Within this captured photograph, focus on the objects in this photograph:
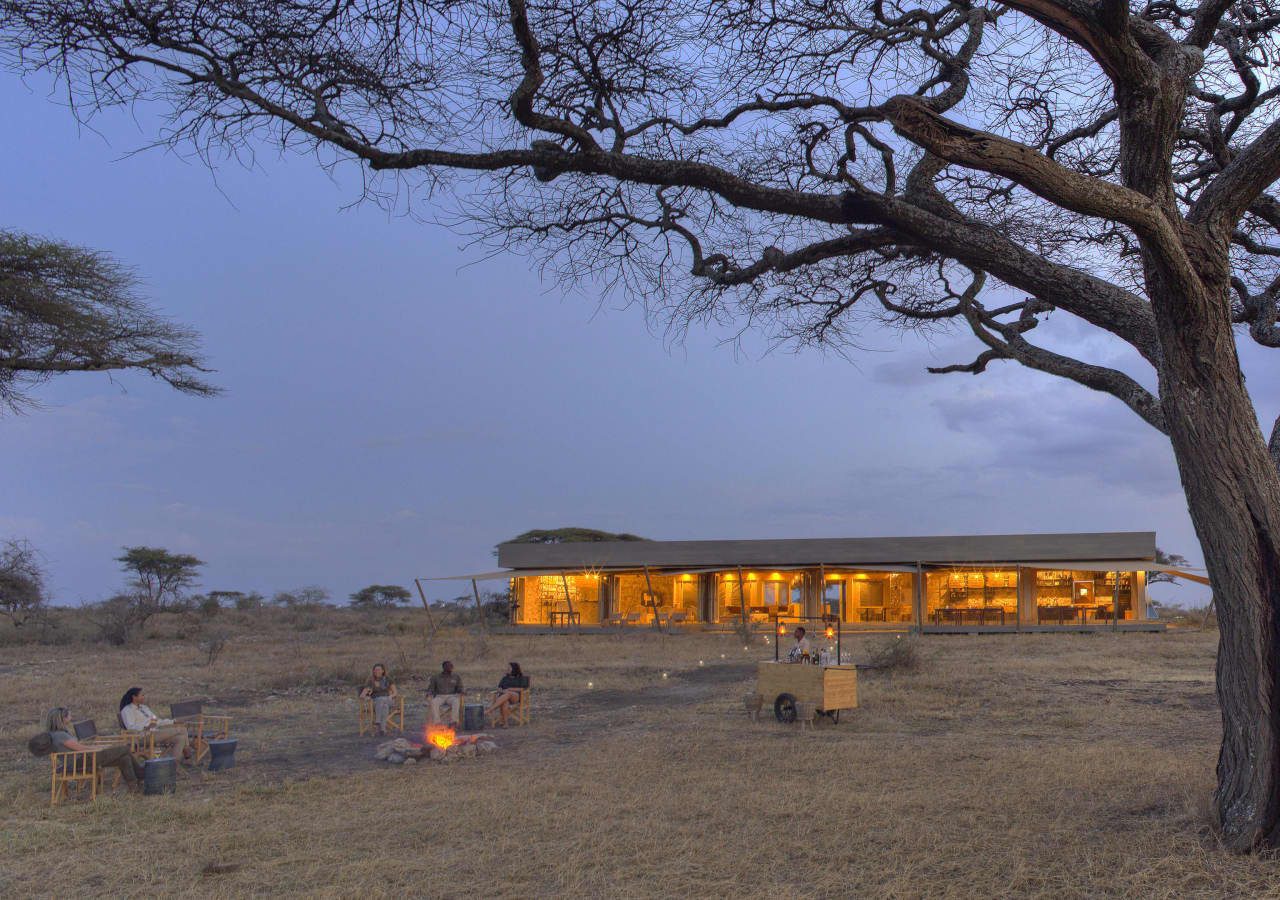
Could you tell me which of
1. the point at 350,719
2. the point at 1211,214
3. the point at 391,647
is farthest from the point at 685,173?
the point at 391,647

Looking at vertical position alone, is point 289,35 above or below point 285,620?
above

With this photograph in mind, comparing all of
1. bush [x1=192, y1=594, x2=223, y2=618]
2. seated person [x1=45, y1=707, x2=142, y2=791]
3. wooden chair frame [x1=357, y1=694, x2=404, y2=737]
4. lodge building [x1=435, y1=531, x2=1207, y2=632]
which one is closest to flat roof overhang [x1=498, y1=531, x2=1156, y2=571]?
lodge building [x1=435, y1=531, x2=1207, y2=632]

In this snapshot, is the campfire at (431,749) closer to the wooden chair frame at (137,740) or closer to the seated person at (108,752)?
the wooden chair frame at (137,740)

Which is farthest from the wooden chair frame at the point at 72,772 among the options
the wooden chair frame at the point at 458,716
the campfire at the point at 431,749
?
the wooden chair frame at the point at 458,716

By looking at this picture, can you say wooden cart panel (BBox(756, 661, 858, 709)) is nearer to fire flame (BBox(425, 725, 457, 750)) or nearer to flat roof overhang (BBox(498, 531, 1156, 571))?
fire flame (BBox(425, 725, 457, 750))

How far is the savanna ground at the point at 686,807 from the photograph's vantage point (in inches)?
207

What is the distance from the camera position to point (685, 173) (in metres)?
6.01

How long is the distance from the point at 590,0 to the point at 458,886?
535cm

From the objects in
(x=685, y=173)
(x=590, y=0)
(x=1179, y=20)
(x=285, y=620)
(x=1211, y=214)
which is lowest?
(x=285, y=620)

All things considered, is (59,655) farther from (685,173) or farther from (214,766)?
(685,173)

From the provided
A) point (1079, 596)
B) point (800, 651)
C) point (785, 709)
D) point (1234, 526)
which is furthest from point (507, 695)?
point (1079, 596)

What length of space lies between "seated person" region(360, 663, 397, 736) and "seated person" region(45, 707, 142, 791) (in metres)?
3.03

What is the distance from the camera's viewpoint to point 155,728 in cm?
880

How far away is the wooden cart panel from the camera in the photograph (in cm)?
1045
